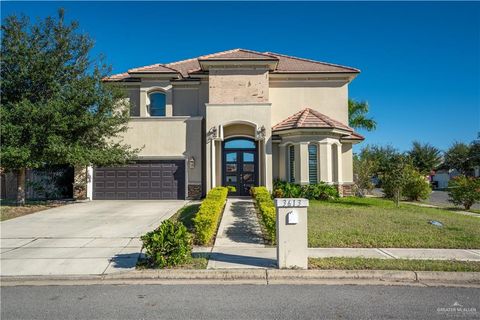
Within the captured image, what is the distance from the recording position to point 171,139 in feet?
55.9

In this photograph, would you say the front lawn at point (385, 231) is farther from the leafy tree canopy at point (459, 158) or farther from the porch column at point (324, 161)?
the leafy tree canopy at point (459, 158)

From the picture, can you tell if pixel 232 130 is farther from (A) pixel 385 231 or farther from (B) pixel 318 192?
(A) pixel 385 231

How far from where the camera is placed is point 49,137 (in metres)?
12.8

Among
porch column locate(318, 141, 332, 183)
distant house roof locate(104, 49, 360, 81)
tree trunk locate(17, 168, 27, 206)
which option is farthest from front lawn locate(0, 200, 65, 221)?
porch column locate(318, 141, 332, 183)

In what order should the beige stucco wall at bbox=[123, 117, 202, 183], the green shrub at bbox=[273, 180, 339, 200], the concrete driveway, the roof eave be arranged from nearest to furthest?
1. the concrete driveway
2. the green shrub at bbox=[273, 180, 339, 200]
3. the roof eave
4. the beige stucco wall at bbox=[123, 117, 202, 183]

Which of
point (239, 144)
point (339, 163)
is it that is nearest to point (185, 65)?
point (239, 144)

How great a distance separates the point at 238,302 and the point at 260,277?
3.55 feet

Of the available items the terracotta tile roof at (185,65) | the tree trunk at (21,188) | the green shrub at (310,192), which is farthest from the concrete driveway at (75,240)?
the terracotta tile roof at (185,65)

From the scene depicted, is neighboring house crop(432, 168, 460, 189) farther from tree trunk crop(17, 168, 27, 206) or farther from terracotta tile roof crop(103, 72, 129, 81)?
tree trunk crop(17, 168, 27, 206)

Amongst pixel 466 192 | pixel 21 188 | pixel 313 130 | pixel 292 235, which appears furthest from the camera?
pixel 466 192

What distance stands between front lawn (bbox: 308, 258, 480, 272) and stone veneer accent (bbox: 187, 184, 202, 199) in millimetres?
11142

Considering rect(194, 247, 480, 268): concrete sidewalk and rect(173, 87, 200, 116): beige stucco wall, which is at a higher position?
rect(173, 87, 200, 116): beige stucco wall

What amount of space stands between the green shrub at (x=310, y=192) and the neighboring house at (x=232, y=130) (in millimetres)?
561

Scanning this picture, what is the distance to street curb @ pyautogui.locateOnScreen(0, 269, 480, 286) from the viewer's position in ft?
18.1
